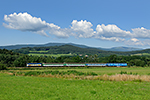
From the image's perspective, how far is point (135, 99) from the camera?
542 inches

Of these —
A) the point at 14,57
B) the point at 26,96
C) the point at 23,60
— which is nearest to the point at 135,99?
the point at 26,96

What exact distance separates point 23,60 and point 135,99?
344ft

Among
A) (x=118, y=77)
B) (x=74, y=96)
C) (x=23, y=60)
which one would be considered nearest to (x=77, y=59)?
(x=23, y=60)

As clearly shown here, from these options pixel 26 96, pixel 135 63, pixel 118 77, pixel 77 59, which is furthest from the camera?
pixel 77 59

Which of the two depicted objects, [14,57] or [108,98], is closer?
[108,98]

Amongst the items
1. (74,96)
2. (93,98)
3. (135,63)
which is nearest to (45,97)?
(74,96)

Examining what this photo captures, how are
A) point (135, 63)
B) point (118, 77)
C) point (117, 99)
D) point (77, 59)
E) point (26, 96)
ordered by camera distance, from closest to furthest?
point (117, 99)
point (26, 96)
point (118, 77)
point (135, 63)
point (77, 59)

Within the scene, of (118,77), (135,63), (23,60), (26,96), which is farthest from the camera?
(135,63)

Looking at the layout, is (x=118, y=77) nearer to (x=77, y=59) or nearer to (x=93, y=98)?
(x=93, y=98)

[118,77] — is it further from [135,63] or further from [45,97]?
[135,63]

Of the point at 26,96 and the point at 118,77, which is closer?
the point at 26,96

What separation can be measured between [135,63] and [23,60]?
81323mm

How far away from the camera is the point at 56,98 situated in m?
14.0

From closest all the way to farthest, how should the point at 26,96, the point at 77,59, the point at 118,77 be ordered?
the point at 26,96 → the point at 118,77 → the point at 77,59
